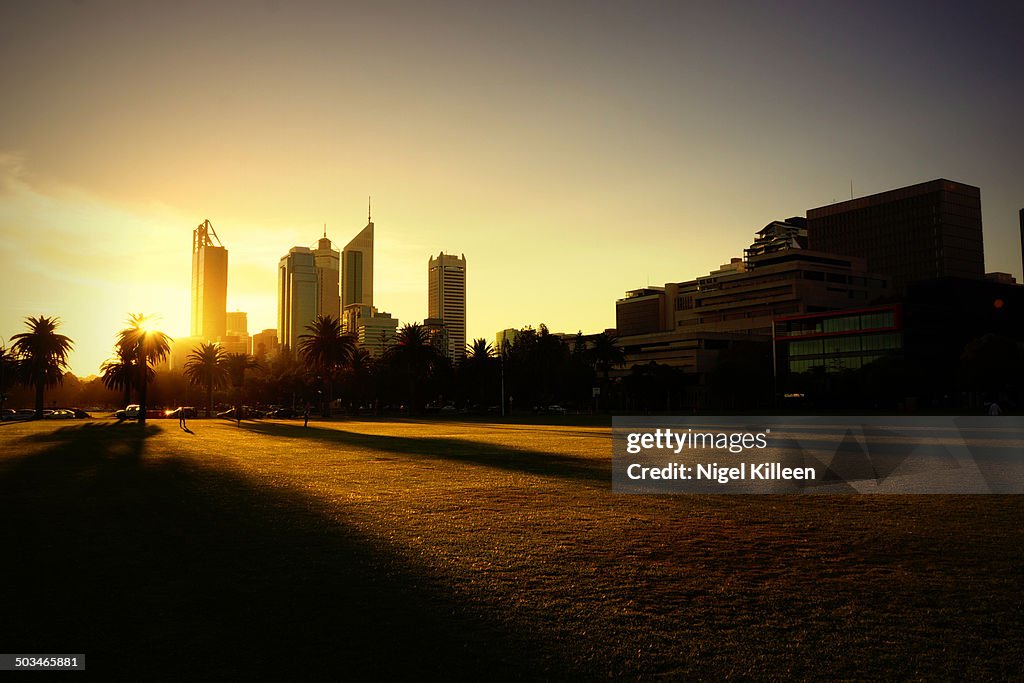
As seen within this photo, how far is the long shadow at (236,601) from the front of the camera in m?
7.60

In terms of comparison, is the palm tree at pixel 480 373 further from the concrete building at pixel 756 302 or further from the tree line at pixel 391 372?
the concrete building at pixel 756 302

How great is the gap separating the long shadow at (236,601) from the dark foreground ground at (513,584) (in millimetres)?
40

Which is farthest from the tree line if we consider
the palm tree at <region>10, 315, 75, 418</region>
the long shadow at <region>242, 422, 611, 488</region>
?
the long shadow at <region>242, 422, 611, 488</region>

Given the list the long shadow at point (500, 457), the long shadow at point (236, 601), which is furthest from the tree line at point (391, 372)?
the long shadow at point (236, 601)

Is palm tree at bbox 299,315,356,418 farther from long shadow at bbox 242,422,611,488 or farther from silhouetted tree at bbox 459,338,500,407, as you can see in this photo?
long shadow at bbox 242,422,611,488

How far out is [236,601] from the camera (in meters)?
9.60

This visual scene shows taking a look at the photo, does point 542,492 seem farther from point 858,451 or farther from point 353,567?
point 858,451

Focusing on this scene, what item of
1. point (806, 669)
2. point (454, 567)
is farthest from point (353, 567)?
point (806, 669)

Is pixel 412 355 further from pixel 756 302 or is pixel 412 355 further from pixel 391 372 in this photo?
pixel 756 302

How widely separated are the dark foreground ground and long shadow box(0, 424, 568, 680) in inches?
1.6

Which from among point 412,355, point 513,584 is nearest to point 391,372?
point 412,355

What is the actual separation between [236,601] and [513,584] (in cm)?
356

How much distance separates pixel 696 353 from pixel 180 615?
540 ft

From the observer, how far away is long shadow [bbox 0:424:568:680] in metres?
7.60
